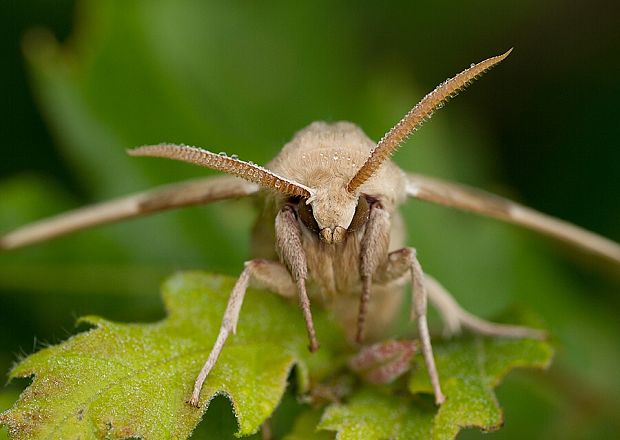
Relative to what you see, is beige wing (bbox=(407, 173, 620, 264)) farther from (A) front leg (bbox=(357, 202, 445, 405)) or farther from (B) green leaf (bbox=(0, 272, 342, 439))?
(B) green leaf (bbox=(0, 272, 342, 439))

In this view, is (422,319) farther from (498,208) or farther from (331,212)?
(498,208)

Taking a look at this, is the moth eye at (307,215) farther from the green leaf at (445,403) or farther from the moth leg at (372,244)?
the green leaf at (445,403)

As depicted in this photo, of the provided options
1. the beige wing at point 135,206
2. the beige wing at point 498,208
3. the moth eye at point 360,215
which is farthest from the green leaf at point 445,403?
the beige wing at point 135,206

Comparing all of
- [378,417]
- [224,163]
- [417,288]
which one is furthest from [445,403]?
[224,163]

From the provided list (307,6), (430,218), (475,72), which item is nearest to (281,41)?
(307,6)

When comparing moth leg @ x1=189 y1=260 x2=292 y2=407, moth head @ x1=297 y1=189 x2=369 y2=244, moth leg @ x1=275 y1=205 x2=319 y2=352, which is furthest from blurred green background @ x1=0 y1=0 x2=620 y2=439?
moth head @ x1=297 y1=189 x2=369 y2=244

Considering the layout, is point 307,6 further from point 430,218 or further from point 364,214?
point 364,214
